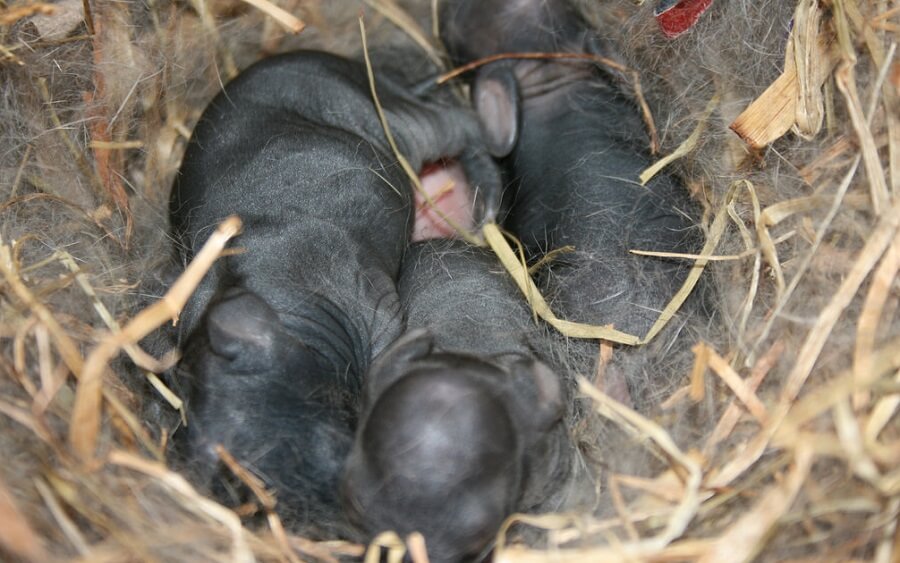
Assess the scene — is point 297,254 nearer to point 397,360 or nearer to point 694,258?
point 397,360

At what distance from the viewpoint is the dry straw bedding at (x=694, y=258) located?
1.81m

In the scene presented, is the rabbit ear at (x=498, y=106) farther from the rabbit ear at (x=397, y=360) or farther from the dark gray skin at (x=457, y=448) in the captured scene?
the rabbit ear at (x=397, y=360)

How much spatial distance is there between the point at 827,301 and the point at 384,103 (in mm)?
1628

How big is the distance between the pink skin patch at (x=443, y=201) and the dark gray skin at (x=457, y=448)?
90 centimetres

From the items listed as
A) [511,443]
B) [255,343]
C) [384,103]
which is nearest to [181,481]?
[255,343]

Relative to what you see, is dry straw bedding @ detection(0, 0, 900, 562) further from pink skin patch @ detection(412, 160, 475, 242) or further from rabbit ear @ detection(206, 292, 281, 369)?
pink skin patch @ detection(412, 160, 475, 242)

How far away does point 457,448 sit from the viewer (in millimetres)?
1848

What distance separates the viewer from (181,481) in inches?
72.7

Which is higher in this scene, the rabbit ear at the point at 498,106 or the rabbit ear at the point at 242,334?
the rabbit ear at the point at 498,106

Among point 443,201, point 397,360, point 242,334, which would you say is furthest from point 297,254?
point 443,201

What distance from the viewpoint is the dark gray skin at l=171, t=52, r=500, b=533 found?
216 centimetres

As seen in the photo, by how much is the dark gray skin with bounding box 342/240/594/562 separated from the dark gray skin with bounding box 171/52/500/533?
22 cm

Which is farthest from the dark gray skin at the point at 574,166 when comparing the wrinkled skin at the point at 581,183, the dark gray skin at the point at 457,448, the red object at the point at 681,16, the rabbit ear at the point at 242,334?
the rabbit ear at the point at 242,334

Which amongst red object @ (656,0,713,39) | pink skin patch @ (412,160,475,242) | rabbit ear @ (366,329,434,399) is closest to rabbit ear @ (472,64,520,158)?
pink skin patch @ (412,160,475,242)
